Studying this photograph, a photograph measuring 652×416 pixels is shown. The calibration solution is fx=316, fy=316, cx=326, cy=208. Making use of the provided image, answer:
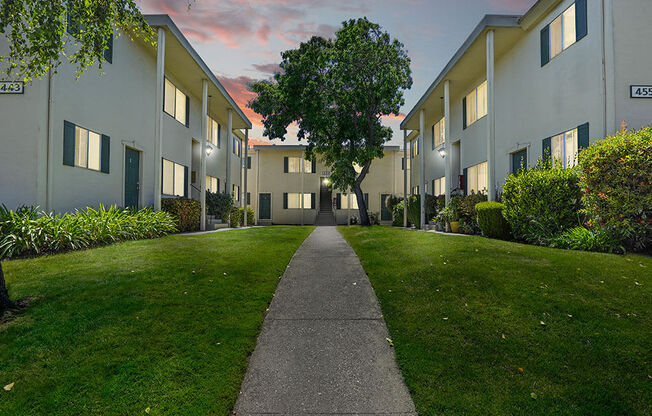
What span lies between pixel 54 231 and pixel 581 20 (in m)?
12.5

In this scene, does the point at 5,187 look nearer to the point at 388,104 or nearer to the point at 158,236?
the point at 158,236

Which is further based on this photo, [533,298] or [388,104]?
[388,104]

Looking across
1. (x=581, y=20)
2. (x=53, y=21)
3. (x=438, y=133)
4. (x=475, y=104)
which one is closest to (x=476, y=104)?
(x=475, y=104)

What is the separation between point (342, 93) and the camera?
45.9ft

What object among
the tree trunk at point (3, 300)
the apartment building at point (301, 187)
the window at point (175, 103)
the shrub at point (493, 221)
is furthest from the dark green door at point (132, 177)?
the apartment building at point (301, 187)

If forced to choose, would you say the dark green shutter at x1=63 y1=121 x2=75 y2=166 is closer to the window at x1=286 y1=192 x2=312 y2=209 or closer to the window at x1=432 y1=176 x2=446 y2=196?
the window at x1=432 y1=176 x2=446 y2=196

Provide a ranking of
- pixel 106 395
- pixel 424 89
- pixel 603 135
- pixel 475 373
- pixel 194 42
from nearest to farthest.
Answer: pixel 106 395, pixel 475 373, pixel 603 135, pixel 194 42, pixel 424 89

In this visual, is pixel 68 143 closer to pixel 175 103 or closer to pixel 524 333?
pixel 175 103

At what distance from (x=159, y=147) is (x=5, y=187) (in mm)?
3768

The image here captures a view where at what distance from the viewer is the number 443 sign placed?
6844mm

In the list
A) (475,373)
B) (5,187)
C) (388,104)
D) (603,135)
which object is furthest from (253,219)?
(475,373)

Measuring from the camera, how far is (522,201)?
295 inches

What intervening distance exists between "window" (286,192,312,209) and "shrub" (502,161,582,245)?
55.3ft

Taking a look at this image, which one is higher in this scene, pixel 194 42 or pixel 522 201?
pixel 194 42
